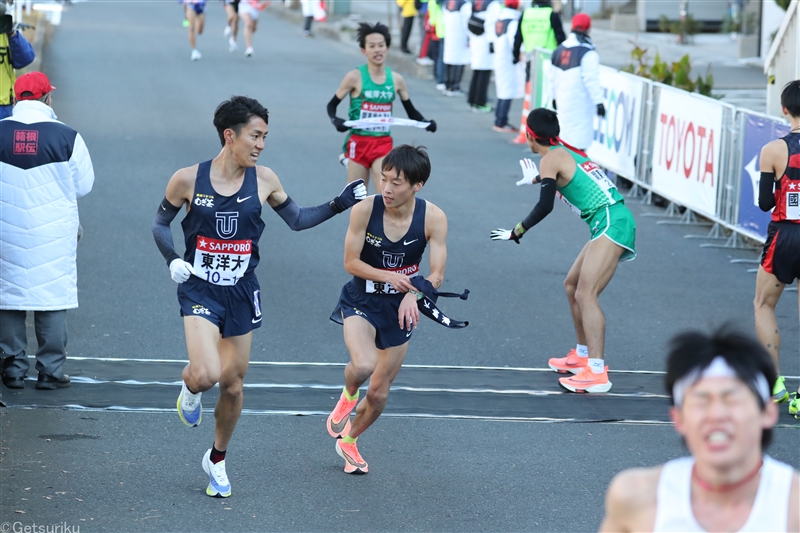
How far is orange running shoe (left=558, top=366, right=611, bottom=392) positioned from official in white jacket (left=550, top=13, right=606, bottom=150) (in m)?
6.97

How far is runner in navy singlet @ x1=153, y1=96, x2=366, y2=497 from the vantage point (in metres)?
5.53

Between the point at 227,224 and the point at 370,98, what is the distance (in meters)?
5.24

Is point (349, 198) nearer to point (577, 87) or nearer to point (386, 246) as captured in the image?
point (386, 246)

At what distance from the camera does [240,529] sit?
17.2 feet

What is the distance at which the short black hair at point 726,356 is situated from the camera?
8.25 feet

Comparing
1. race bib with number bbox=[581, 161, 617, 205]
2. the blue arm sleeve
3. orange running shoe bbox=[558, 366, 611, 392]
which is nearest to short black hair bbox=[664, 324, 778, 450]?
orange running shoe bbox=[558, 366, 611, 392]

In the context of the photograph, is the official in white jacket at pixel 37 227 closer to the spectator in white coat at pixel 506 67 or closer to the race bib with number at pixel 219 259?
the race bib with number at pixel 219 259

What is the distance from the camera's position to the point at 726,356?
253 centimetres

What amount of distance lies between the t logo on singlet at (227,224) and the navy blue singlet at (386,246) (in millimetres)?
730

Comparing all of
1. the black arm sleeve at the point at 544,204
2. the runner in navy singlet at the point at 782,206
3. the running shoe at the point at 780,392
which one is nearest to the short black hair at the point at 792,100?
the runner in navy singlet at the point at 782,206

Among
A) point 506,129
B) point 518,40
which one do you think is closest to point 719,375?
point 518,40

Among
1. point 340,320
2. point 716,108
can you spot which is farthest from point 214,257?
point 716,108

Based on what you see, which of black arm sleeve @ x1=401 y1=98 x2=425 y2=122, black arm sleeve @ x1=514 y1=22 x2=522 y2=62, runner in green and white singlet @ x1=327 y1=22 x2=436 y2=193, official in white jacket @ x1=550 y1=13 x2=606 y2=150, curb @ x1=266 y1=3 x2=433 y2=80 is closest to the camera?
black arm sleeve @ x1=401 y1=98 x2=425 y2=122

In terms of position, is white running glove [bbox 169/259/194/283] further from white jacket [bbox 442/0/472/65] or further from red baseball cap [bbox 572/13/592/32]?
→ white jacket [bbox 442/0/472/65]
